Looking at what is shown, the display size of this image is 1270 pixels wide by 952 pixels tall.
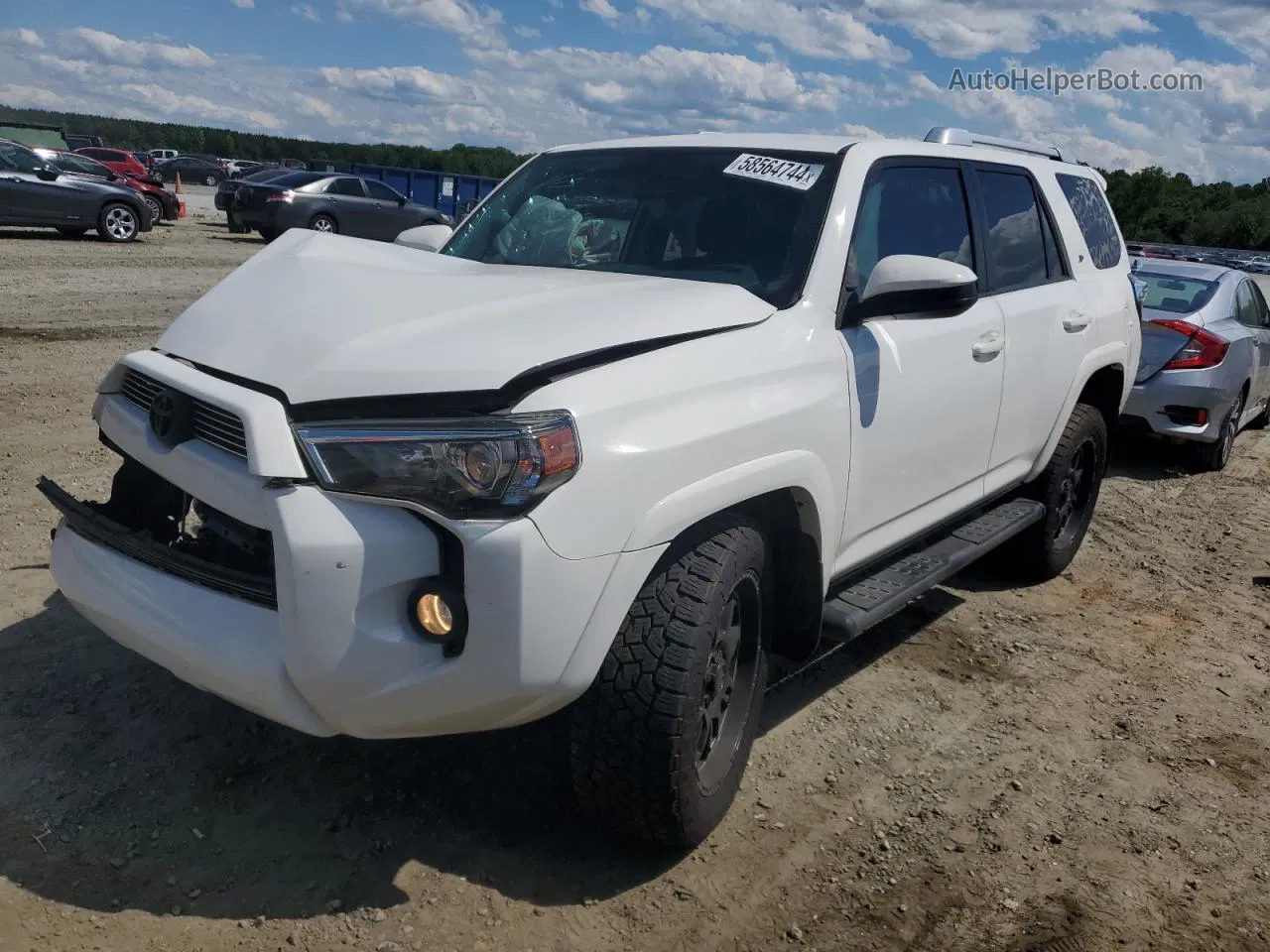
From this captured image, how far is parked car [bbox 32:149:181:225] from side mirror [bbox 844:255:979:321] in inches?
684

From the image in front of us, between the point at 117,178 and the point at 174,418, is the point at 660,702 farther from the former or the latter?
the point at 117,178

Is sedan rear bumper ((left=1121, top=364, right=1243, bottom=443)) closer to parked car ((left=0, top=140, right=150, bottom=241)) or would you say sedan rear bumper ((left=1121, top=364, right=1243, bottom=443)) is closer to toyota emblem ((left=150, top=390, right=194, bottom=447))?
toyota emblem ((left=150, top=390, right=194, bottom=447))

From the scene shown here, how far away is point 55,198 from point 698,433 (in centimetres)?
1709

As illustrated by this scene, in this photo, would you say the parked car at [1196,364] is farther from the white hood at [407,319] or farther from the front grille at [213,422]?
the front grille at [213,422]

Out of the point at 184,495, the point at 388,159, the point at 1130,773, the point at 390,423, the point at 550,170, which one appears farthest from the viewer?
the point at 388,159

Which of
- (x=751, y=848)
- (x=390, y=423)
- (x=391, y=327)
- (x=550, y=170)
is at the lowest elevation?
(x=751, y=848)

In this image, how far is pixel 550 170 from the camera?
448cm

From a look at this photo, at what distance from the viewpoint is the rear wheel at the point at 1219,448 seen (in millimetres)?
8500

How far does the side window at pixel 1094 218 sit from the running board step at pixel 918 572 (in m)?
1.41

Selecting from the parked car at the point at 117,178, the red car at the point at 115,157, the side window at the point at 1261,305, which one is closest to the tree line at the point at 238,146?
the red car at the point at 115,157

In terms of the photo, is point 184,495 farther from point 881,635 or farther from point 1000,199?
point 1000,199

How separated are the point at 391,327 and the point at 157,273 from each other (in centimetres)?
1289

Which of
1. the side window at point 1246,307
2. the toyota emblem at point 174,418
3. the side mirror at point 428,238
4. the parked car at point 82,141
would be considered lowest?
the toyota emblem at point 174,418

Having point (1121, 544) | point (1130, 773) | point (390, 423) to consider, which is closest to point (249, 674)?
point (390, 423)
